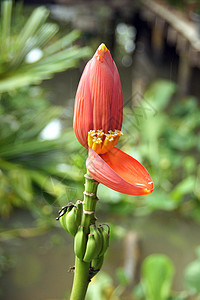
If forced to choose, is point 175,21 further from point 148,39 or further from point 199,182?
point 148,39

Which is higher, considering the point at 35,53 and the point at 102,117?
the point at 102,117

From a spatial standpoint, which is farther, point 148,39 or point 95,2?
point 148,39

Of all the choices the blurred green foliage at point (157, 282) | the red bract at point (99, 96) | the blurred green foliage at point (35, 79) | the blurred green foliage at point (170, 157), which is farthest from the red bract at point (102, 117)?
the blurred green foliage at point (170, 157)

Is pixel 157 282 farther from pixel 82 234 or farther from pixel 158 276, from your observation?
pixel 82 234

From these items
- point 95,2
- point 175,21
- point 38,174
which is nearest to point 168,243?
point 175,21

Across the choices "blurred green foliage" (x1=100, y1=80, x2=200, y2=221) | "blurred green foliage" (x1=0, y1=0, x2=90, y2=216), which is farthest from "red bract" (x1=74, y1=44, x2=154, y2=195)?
"blurred green foliage" (x1=100, y1=80, x2=200, y2=221)

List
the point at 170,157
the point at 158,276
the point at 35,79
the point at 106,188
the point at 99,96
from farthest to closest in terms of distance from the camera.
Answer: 1. the point at 170,157
2. the point at 106,188
3. the point at 158,276
4. the point at 35,79
5. the point at 99,96

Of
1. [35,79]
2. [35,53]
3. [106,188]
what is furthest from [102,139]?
[106,188]
